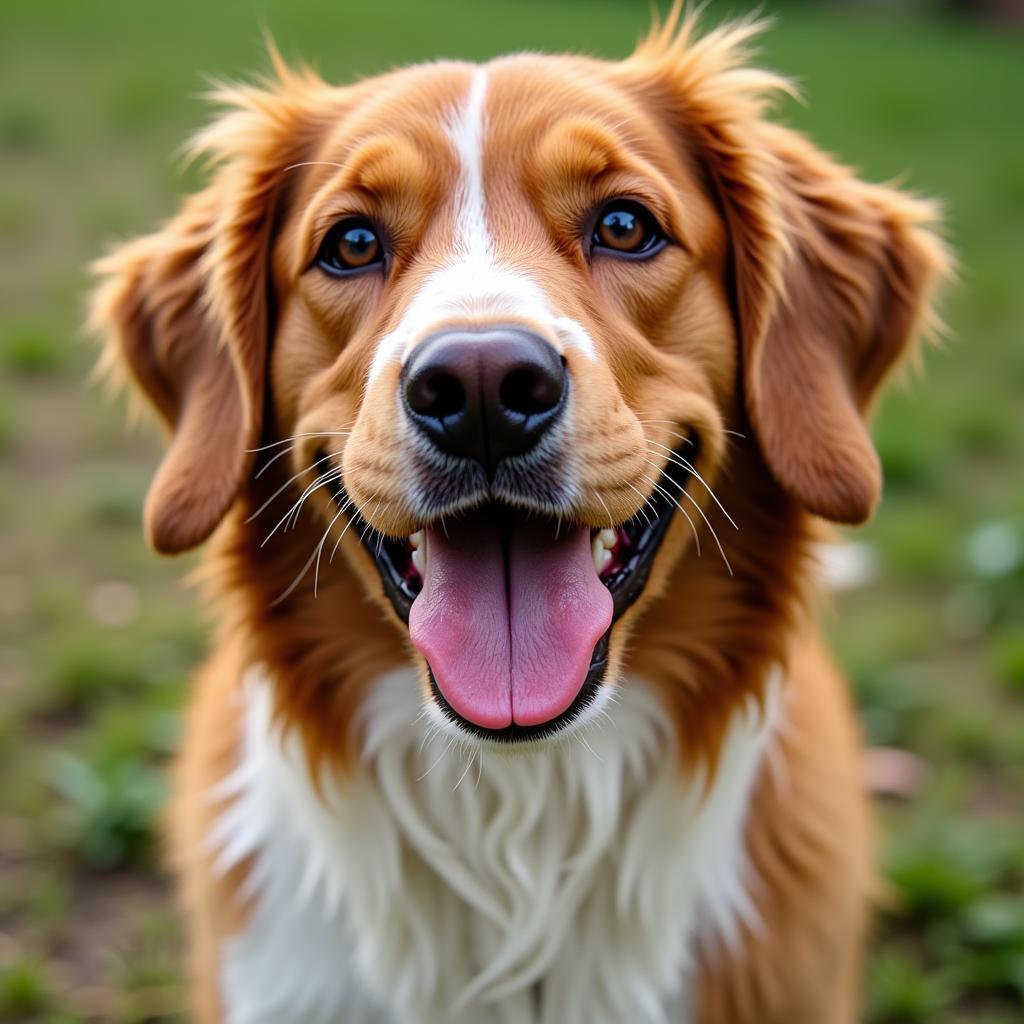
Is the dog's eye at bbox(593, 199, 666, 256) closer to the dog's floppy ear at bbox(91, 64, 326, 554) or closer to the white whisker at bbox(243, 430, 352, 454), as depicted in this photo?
the white whisker at bbox(243, 430, 352, 454)

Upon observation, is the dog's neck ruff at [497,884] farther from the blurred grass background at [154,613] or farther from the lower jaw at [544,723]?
the blurred grass background at [154,613]

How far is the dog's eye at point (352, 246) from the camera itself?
9.17ft

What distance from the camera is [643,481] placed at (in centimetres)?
250

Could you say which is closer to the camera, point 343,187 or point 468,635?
point 468,635

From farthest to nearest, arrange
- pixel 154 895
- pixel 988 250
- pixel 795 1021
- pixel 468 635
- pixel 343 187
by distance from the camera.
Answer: pixel 988 250, pixel 154 895, pixel 795 1021, pixel 343 187, pixel 468 635

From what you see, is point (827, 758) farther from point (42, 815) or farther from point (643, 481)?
point (42, 815)

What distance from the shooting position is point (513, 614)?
2.52 metres

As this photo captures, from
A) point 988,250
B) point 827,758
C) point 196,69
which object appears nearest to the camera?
point 827,758

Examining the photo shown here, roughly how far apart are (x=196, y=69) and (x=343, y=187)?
33.4ft

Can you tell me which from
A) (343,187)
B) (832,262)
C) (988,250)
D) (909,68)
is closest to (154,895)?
(343,187)

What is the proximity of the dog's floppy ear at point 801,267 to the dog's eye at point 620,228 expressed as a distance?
28cm

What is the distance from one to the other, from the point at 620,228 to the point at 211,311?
3.08 ft

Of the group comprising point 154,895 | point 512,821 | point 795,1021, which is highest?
point 512,821

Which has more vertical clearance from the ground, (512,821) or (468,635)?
(468,635)
